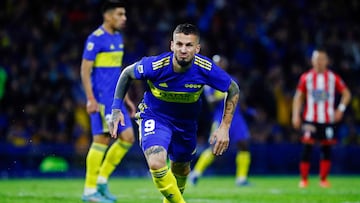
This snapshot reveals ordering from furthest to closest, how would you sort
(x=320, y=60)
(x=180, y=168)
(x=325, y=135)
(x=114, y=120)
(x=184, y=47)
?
(x=325, y=135), (x=320, y=60), (x=180, y=168), (x=114, y=120), (x=184, y=47)

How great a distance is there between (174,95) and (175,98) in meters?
0.04

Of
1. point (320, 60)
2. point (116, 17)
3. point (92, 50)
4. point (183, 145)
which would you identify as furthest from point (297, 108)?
point (183, 145)

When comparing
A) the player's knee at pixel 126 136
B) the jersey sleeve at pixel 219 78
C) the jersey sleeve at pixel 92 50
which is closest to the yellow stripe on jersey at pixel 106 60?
the jersey sleeve at pixel 92 50

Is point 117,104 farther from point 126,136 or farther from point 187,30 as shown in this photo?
point 126,136

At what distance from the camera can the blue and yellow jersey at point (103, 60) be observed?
11027mm

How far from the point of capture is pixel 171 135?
8.67m

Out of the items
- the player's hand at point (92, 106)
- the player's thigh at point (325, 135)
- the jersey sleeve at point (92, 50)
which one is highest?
the jersey sleeve at point (92, 50)

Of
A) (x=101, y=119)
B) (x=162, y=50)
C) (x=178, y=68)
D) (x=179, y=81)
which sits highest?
(x=178, y=68)

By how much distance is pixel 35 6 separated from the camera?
22547 millimetres

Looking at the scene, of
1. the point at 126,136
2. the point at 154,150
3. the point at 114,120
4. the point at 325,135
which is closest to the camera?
the point at 154,150

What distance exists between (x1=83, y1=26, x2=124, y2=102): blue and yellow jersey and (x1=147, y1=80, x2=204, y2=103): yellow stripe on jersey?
2.40 meters

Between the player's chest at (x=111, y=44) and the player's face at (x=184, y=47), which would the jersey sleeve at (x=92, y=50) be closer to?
the player's chest at (x=111, y=44)

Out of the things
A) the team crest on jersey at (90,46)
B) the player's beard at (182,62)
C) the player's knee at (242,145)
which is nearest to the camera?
the player's beard at (182,62)

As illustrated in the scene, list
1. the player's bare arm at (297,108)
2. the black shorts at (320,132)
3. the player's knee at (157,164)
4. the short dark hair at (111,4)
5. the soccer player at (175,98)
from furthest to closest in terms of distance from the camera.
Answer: the black shorts at (320,132) → the player's bare arm at (297,108) → the short dark hair at (111,4) → the soccer player at (175,98) → the player's knee at (157,164)
